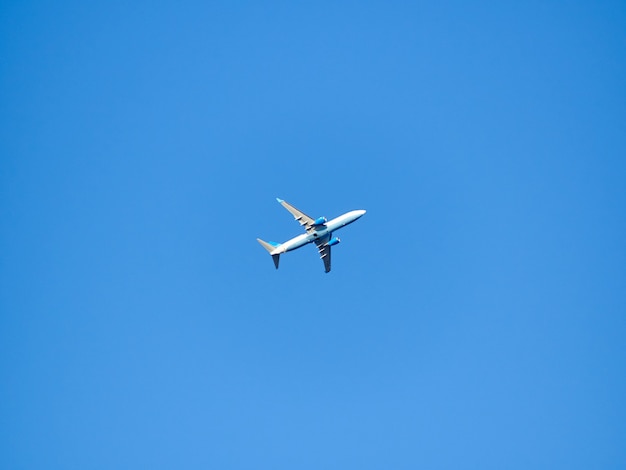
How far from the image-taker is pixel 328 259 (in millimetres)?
184125

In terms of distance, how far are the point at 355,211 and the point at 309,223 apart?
8955 millimetres

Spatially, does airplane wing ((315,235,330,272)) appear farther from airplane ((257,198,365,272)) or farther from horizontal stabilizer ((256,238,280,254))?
horizontal stabilizer ((256,238,280,254))

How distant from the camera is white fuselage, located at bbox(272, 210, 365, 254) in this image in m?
176

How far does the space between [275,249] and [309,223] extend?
321 inches

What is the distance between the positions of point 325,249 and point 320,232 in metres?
7.12

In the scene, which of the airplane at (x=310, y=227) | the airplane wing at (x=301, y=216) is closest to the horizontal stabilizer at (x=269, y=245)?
the airplane at (x=310, y=227)

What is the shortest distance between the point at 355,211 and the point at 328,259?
1223 centimetres

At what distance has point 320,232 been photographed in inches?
6949

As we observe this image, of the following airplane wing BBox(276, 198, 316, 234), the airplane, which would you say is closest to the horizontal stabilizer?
the airplane

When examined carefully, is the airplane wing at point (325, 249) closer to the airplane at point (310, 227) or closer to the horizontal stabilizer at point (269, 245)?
the airplane at point (310, 227)

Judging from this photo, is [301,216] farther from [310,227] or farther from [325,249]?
[325,249]

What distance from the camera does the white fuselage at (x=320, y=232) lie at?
578 feet

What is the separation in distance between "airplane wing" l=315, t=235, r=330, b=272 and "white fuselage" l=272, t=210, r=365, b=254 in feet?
7.57

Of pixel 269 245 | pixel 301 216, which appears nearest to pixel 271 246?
pixel 269 245
